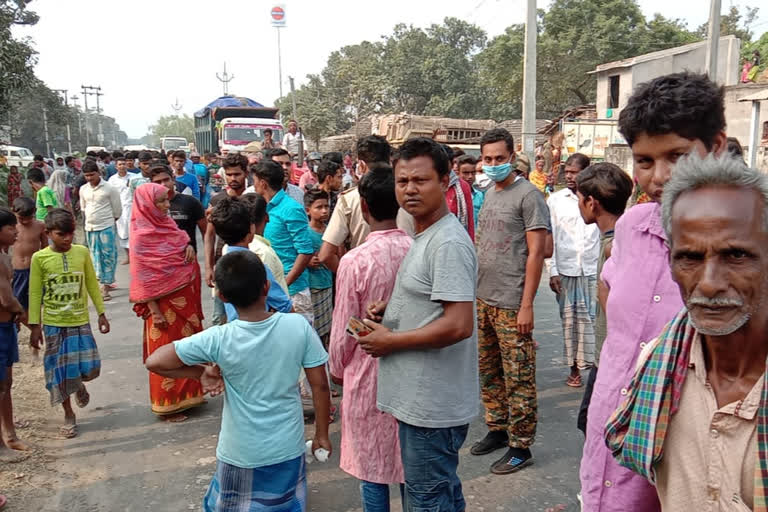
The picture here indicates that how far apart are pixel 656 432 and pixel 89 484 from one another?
363 cm

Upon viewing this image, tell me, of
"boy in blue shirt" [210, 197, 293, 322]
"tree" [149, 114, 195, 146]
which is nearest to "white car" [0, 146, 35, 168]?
"boy in blue shirt" [210, 197, 293, 322]

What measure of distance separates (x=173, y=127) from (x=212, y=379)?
540ft

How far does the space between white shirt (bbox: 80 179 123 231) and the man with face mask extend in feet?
23.1

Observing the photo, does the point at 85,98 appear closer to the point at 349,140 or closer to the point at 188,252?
the point at 349,140

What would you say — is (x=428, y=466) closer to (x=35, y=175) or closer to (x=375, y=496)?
(x=375, y=496)

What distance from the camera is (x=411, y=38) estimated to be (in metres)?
44.0

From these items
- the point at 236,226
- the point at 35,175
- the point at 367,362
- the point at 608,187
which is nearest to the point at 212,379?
the point at 367,362

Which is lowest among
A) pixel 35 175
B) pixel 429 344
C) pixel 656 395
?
pixel 429 344

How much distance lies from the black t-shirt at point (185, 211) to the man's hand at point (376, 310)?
13.3 ft

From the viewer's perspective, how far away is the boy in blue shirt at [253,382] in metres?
2.47

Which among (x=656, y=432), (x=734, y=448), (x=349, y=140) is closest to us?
(x=734, y=448)

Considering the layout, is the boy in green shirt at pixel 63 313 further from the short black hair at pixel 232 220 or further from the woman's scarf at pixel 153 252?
the short black hair at pixel 232 220

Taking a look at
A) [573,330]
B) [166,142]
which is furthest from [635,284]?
[166,142]

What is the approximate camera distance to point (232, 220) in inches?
135
